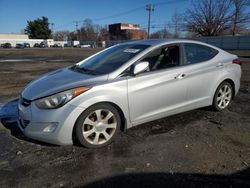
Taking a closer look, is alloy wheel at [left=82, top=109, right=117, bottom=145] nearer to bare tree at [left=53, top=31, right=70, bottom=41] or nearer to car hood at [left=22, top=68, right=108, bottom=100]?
car hood at [left=22, top=68, right=108, bottom=100]

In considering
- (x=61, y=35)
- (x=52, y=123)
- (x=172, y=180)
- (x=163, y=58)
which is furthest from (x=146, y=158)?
(x=61, y=35)

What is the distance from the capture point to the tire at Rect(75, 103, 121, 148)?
3.81 meters

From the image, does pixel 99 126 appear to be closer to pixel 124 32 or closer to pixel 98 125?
pixel 98 125

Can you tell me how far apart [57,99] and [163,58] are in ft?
6.48

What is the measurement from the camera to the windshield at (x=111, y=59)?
4388mm

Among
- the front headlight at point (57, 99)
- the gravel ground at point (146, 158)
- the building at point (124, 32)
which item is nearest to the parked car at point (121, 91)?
the front headlight at point (57, 99)

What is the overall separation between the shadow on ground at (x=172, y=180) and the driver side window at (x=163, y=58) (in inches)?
71.2

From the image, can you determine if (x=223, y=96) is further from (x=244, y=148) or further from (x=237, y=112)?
(x=244, y=148)

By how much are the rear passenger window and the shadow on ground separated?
227cm

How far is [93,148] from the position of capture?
3951 millimetres

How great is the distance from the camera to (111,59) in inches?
187

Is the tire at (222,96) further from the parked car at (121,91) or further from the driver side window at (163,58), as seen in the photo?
the driver side window at (163,58)

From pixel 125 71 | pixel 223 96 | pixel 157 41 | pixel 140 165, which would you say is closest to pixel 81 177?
pixel 140 165

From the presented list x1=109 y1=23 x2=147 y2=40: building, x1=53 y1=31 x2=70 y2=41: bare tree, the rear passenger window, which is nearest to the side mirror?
the rear passenger window
